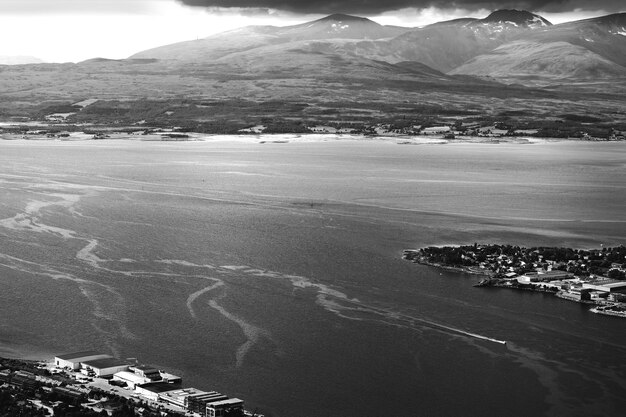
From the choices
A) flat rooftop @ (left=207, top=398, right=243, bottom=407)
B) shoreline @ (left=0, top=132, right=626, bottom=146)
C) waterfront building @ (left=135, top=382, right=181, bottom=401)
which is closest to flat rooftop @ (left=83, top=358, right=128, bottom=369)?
waterfront building @ (left=135, top=382, right=181, bottom=401)

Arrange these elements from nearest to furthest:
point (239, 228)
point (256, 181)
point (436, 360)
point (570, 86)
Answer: point (436, 360)
point (239, 228)
point (256, 181)
point (570, 86)

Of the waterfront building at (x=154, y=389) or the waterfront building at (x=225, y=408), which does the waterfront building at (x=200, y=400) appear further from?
the waterfront building at (x=154, y=389)

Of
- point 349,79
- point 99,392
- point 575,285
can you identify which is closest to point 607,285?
point 575,285

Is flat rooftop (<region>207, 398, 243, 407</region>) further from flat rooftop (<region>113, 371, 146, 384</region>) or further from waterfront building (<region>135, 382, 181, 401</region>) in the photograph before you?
flat rooftop (<region>113, 371, 146, 384</region>)

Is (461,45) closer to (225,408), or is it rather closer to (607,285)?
(607,285)

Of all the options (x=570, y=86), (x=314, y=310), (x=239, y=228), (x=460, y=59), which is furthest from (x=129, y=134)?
(x=460, y=59)

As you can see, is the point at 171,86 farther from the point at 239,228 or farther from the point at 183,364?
the point at 183,364
